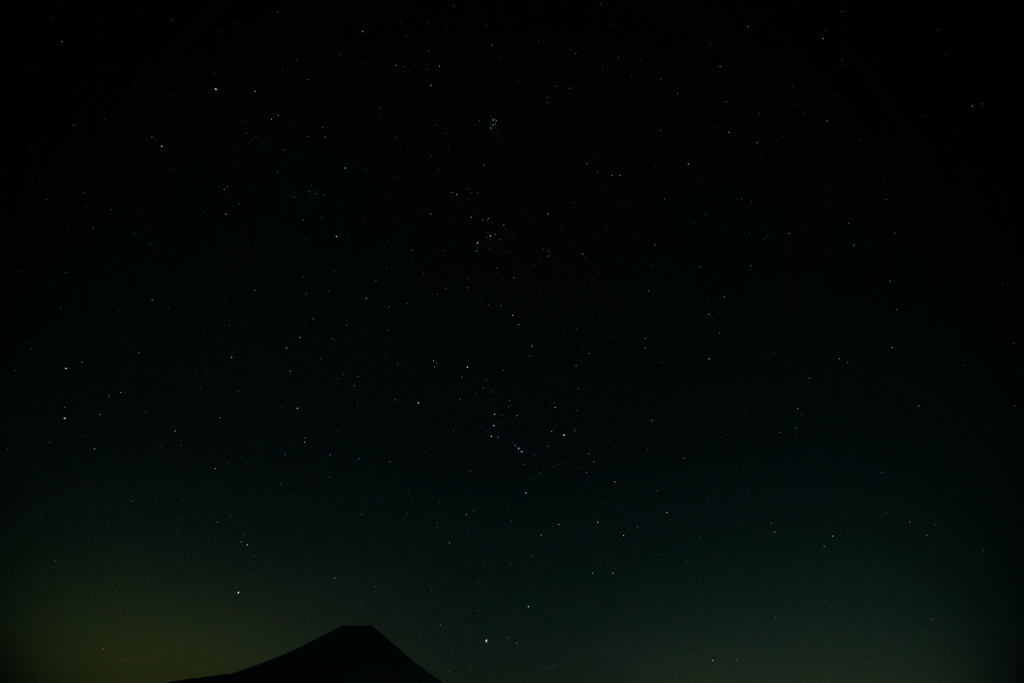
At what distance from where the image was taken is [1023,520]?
5527mm

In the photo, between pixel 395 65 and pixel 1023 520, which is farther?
pixel 1023 520

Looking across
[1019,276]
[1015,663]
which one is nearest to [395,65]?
[1019,276]

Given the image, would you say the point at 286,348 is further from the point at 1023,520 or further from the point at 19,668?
the point at 1023,520

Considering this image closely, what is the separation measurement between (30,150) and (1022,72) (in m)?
7.42

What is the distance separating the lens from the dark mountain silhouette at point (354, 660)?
900cm

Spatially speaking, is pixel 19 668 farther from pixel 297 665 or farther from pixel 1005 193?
pixel 1005 193

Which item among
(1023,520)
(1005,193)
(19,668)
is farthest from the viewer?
(19,668)

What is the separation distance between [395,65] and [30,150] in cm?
295

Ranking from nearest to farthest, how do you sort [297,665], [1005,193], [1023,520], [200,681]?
[1005,193]
[1023,520]
[200,681]
[297,665]

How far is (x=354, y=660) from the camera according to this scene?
377 inches

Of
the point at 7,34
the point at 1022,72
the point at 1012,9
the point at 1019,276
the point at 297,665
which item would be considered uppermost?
the point at 7,34

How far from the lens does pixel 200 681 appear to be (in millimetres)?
6461

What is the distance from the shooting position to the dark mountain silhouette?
900cm

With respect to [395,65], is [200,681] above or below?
below
